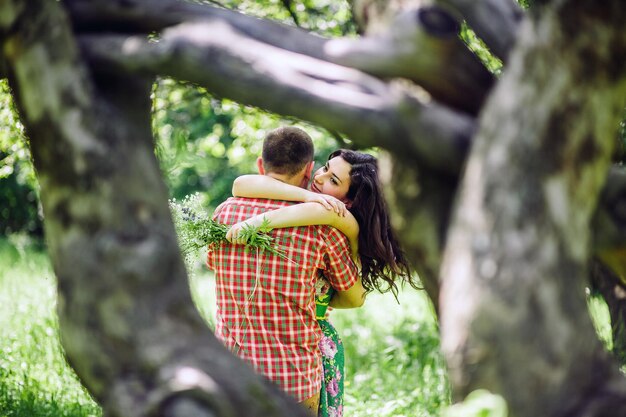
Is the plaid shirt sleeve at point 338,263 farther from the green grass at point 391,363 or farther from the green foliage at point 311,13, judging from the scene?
the green foliage at point 311,13

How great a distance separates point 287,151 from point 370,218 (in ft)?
1.64

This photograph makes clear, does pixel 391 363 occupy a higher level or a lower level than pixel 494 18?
lower

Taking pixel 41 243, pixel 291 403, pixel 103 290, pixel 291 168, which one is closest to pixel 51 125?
pixel 103 290

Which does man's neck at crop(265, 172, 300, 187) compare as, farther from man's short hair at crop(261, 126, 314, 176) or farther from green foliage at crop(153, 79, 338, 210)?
green foliage at crop(153, 79, 338, 210)

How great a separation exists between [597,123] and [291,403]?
3.84 ft

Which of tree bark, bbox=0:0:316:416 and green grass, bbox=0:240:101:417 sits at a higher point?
tree bark, bbox=0:0:316:416

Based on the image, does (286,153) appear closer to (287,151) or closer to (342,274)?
(287,151)

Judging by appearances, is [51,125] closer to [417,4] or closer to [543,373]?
[417,4]

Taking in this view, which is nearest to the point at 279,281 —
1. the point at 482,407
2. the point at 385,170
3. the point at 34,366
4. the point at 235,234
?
the point at 235,234

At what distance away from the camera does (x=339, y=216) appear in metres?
3.56

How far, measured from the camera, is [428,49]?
2.17 m

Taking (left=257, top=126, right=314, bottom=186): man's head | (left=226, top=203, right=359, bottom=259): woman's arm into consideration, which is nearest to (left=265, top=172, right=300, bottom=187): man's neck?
(left=257, top=126, right=314, bottom=186): man's head

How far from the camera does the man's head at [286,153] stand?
11.9 feet

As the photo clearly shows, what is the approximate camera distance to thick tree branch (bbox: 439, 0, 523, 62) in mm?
2457
